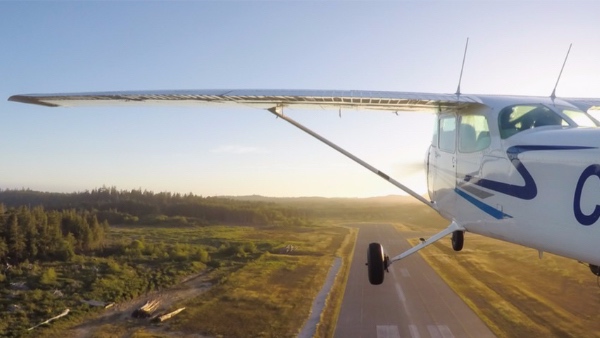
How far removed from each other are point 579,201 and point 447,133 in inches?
157

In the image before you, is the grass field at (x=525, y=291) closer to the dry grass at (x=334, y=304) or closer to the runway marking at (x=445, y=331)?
the runway marking at (x=445, y=331)

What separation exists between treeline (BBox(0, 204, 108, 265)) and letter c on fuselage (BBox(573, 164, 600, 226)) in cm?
5464

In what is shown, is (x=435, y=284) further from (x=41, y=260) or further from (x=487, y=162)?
(x=41, y=260)

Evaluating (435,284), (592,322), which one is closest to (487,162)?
(592,322)

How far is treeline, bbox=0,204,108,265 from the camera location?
166 feet

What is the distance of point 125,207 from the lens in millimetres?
145125

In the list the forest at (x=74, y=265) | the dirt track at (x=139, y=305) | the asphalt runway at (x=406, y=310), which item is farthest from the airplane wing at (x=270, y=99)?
the forest at (x=74, y=265)

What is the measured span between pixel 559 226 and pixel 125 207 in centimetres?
15055

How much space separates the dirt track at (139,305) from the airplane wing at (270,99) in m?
17.7

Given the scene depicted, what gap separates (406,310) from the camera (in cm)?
2870

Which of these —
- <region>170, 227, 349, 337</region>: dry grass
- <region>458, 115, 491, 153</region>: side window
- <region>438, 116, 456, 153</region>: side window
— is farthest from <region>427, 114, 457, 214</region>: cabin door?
<region>170, 227, 349, 337</region>: dry grass

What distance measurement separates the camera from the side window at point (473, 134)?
7.24 metres

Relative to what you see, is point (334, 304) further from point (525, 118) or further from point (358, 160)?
point (525, 118)

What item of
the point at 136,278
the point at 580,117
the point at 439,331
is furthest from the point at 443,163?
the point at 136,278
